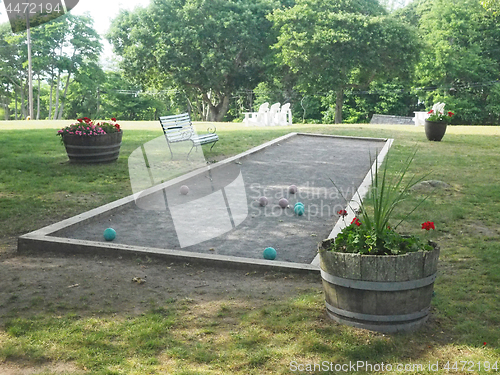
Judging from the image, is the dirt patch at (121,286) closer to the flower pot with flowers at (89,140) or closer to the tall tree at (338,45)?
the flower pot with flowers at (89,140)

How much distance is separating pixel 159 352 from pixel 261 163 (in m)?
7.93

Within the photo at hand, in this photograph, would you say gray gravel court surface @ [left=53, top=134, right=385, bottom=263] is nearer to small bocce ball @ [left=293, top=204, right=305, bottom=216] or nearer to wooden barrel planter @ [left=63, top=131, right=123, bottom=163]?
small bocce ball @ [left=293, top=204, right=305, bottom=216]

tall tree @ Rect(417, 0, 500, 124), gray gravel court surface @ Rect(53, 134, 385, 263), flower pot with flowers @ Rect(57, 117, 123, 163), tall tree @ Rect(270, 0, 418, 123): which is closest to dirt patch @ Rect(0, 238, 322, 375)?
gray gravel court surface @ Rect(53, 134, 385, 263)

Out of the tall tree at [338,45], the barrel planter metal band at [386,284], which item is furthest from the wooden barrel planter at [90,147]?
the tall tree at [338,45]

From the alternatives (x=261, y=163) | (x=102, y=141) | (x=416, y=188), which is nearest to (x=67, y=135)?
(x=102, y=141)

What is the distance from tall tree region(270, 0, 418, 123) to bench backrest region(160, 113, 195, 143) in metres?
19.2

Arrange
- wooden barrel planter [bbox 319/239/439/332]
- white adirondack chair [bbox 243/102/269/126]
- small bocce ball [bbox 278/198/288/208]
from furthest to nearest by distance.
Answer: white adirondack chair [bbox 243/102/269/126] → small bocce ball [bbox 278/198/288/208] → wooden barrel planter [bbox 319/239/439/332]

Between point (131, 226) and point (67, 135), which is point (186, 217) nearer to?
point (131, 226)

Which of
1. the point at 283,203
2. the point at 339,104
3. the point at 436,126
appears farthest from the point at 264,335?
the point at 339,104

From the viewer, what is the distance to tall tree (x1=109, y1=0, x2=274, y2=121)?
33156 mm

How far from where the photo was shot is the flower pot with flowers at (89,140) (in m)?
9.73

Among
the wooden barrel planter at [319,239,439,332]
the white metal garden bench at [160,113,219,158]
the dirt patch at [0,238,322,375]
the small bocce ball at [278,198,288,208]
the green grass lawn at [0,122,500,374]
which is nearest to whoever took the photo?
the green grass lawn at [0,122,500,374]

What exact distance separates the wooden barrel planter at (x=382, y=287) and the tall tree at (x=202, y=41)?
100 feet

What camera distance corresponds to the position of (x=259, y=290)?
4.24m
